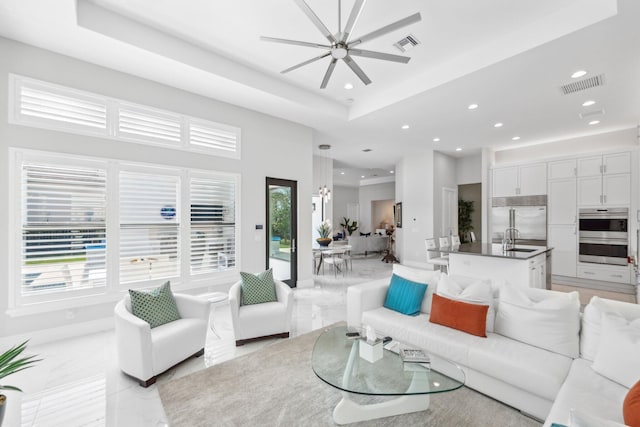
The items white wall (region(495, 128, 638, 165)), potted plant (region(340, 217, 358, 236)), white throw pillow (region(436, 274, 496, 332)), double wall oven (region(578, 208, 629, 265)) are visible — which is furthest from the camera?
potted plant (region(340, 217, 358, 236))

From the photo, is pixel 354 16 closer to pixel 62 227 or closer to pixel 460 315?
pixel 460 315

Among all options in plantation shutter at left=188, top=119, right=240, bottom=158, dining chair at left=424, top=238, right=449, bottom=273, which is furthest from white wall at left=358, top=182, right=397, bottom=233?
plantation shutter at left=188, top=119, right=240, bottom=158

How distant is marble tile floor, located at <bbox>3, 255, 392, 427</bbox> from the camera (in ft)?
7.12

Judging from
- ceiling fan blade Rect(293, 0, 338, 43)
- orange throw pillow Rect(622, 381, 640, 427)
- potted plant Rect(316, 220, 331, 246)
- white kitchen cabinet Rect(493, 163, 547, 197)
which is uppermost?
ceiling fan blade Rect(293, 0, 338, 43)

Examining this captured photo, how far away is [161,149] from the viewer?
430cm

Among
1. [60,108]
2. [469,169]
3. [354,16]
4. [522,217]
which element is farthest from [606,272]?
[60,108]

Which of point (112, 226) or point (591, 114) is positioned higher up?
point (591, 114)

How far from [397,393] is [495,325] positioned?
141 centimetres

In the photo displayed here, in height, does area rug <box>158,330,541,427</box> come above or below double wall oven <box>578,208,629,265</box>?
below

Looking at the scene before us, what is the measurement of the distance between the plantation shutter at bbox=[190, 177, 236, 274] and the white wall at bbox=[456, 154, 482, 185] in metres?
7.49

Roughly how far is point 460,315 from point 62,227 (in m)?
4.64

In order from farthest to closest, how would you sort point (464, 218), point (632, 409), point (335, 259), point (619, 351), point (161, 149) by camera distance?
point (464, 218) → point (335, 259) → point (161, 149) → point (619, 351) → point (632, 409)

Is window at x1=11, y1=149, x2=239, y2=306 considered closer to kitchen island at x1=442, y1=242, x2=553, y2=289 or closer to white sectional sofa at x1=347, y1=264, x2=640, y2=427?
white sectional sofa at x1=347, y1=264, x2=640, y2=427

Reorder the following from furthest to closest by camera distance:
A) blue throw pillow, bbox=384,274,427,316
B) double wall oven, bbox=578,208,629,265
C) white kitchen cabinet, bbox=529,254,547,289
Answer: double wall oven, bbox=578,208,629,265 → white kitchen cabinet, bbox=529,254,547,289 → blue throw pillow, bbox=384,274,427,316
